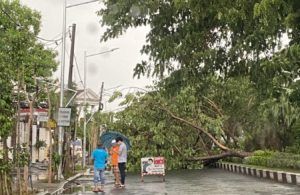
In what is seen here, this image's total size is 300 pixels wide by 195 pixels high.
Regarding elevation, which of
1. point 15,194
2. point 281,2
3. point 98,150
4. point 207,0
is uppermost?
point 207,0

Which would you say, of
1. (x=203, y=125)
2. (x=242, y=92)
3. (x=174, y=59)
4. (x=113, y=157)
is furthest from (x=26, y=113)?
(x=242, y=92)

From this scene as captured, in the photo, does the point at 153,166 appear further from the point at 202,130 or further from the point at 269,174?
the point at 202,130

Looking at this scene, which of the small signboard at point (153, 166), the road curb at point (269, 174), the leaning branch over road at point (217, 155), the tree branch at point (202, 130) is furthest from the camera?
the leaning branch over road at point (217, 155)

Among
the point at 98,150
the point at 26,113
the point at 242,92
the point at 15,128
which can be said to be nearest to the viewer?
the point at 15,128

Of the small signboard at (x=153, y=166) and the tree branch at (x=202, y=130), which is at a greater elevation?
the tree branch at (x=202, y=130)

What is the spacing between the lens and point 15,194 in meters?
15.0

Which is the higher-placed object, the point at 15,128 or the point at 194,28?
the point at 194,28

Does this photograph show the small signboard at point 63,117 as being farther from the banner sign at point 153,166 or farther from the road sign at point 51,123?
the banner sign at point 153,166

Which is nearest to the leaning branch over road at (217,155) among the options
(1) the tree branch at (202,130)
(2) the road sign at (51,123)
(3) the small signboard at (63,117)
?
(1) the tree branch at (202,130)

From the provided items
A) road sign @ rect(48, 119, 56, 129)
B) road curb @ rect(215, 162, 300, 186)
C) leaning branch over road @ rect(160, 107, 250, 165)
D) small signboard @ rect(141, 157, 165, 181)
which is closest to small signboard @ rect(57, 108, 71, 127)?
road sign @ rect(48, 119, 56, 129)

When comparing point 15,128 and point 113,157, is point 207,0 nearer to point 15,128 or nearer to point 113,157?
point 15,128

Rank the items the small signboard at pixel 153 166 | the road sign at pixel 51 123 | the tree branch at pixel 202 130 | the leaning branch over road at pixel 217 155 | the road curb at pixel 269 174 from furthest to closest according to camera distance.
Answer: the leaning branch over road at pixel 217 155 → the tree branch at pixel 202 130 → the small signboard at pixel 153 166 → the road sign at pixel 51 123 → the road curb at pixel 269 174

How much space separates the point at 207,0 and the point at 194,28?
15.9 ft

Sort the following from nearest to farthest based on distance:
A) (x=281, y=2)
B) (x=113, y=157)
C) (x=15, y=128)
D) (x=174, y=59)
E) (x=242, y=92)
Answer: (x=281, y=2), (x=15, y=128), (x=174, y=59), (x=113, y=157), (x=242, y=92)
